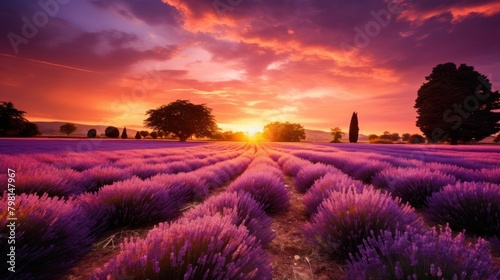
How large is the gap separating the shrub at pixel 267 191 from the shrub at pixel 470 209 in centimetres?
199

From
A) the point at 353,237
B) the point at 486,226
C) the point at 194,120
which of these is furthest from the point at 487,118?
the point at 194,120

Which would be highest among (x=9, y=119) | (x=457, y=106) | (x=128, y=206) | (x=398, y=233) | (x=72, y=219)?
(x=457, y=106)

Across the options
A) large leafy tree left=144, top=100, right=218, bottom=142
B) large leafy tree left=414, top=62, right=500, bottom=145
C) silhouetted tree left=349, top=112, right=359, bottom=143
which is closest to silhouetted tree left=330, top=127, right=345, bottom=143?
silhouetted tree left=349, top=112, right=359, bottom=143

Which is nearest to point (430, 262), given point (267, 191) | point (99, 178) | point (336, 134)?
point (267, 191)

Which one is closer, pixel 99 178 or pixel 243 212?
pixel 243 212

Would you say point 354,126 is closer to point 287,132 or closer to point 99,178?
point 287,132

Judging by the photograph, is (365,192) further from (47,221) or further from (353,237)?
(47,221)

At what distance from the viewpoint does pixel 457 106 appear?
2928cm

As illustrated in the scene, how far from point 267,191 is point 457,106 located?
37.2 meters

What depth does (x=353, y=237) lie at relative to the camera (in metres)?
1.82

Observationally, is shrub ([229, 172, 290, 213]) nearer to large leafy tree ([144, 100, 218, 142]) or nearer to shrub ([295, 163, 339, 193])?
shrub ([295, 163, 339, 193])

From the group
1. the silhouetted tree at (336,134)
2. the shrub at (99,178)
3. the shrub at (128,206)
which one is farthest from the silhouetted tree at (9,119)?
the silhouetted tree at (336,134)

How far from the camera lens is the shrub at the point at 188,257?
3.31 ft

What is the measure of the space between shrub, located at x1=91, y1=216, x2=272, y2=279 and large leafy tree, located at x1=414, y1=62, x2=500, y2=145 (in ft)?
120
